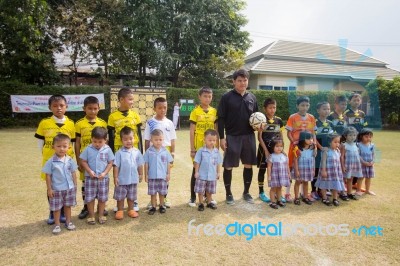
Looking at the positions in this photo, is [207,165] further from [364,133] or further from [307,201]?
[364,133]

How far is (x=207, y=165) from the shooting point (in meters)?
4.16

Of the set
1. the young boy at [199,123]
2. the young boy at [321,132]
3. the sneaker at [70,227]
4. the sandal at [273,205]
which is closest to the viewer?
the sneaker at [70,227]

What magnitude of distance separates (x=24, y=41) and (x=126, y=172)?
13810 mm

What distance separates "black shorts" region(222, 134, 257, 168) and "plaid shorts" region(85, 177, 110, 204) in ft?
5.66

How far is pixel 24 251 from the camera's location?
116 inches

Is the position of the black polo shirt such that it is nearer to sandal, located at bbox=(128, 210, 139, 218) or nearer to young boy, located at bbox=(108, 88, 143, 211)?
young boy, located at bbox=(108, 88, 143, 211)

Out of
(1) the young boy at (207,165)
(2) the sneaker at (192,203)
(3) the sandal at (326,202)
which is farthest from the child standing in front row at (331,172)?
(2) the sneaker at (192,203)

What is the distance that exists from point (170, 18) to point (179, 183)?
15.5 metres

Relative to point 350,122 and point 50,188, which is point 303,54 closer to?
point 350,122

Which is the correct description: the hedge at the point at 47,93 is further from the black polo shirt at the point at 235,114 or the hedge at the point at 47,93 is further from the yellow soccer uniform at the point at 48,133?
the yellow soccer uniform at the point at 48,133

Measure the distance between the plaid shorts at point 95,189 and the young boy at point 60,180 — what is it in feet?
0.59

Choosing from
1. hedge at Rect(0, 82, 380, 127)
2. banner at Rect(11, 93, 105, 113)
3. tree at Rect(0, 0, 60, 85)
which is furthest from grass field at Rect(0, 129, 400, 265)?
tree at Rect(0, 0, 60, 85)

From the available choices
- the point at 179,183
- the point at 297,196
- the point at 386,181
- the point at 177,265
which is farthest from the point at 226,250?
the point at 386,181

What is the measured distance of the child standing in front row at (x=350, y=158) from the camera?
4.78 metres
